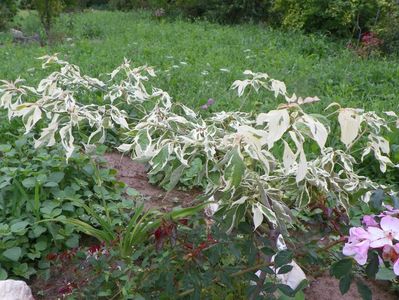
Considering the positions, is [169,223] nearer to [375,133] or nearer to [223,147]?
[223,147]

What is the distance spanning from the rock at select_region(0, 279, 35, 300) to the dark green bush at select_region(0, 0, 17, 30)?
370 inches

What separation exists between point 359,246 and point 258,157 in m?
0.35

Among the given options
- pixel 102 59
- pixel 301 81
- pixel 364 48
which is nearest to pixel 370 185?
pixel 301 81

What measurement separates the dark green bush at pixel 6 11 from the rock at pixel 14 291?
30.9 ft

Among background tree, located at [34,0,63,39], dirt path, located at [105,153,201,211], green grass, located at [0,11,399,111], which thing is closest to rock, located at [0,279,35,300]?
dirt path, located at [105,153,201,211]

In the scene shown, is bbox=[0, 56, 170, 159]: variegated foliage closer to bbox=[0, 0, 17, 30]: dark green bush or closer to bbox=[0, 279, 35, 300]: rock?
bbox=[0, 279, 35, 300]: rock

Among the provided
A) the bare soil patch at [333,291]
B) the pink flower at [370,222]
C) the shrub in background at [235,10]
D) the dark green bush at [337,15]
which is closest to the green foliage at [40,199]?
the bare soil patch at [333,291]

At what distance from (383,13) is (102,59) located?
4821 millimetres

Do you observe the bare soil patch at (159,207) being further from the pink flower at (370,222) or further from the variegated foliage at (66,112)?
the pink flower at (370,222)

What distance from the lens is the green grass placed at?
5.07m

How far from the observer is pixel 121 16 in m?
12.3

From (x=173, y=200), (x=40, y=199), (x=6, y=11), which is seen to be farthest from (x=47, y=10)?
(x=40, y=199)

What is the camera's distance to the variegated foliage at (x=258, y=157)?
1521 millimetres

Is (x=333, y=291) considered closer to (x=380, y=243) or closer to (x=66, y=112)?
(x=380, y=243)
